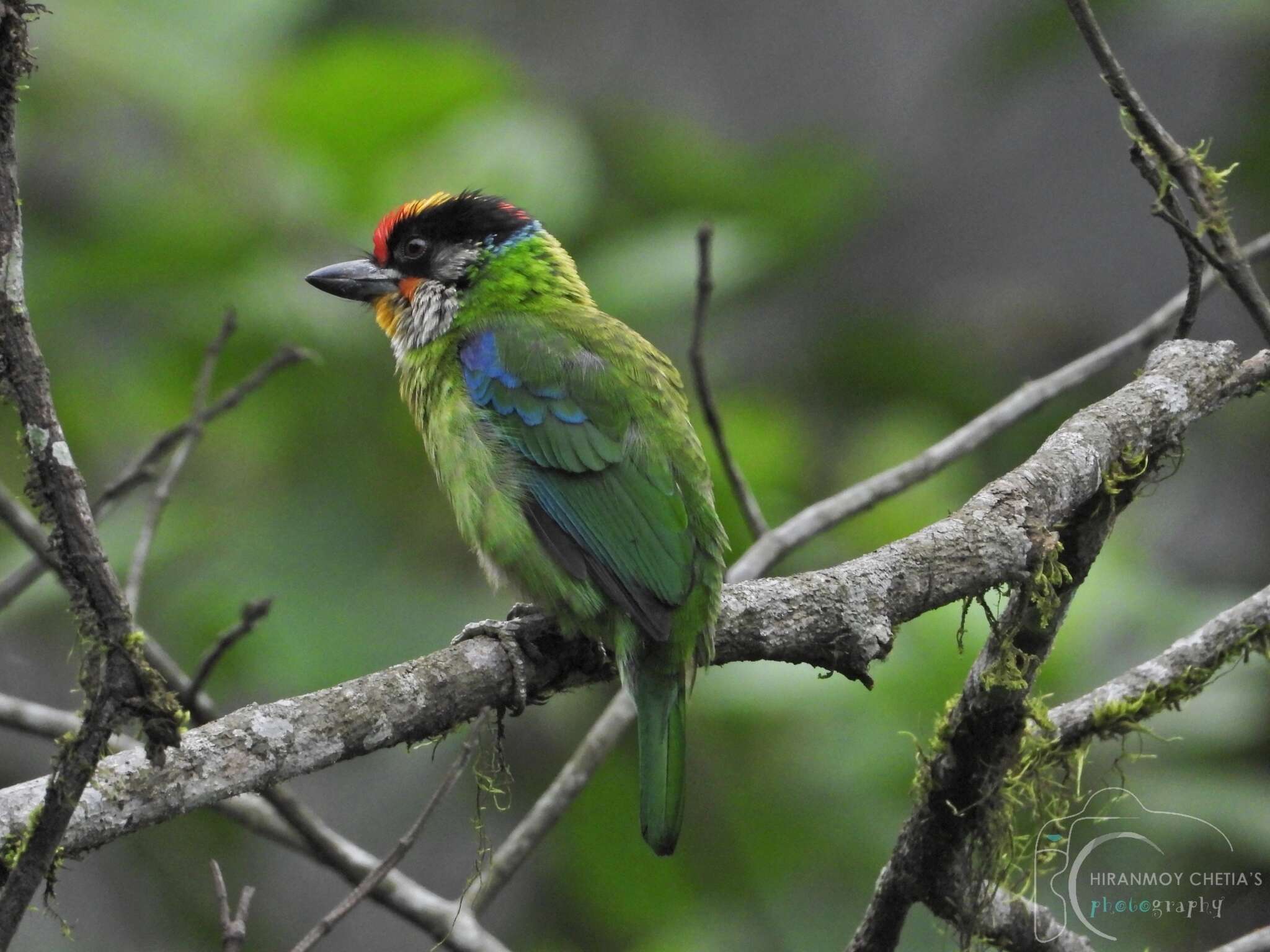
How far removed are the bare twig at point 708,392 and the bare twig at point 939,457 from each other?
0.07 meters

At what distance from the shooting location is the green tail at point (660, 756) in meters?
2.48

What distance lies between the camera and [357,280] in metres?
3.67

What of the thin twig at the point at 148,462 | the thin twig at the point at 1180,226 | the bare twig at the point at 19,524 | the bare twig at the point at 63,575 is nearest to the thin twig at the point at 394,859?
the bare twig at the point at 63,575

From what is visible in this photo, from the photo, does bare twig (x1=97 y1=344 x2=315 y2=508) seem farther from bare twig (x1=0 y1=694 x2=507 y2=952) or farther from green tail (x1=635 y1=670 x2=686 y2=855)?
green tail (x1=635 y1=670 x2=686 y2=855)

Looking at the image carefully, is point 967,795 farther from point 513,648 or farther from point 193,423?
point 193,423

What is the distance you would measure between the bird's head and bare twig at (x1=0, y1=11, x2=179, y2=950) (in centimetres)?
210

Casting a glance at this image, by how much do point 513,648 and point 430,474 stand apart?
68.0 inches

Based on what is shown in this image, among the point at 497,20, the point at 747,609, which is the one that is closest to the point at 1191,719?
the point at 747,609

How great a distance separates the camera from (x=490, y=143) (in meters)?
4.25

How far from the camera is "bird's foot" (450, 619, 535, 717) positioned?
7.22 ft

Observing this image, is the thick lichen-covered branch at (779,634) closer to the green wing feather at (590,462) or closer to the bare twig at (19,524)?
the green wing feather at (590,462)

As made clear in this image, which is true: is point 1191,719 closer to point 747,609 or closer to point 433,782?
point 747,609

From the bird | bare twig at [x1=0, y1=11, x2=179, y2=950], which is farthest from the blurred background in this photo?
bare twig at [x1=0, y1=11, x2=179, y2=950]

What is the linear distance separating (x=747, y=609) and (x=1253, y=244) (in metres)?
1.76
